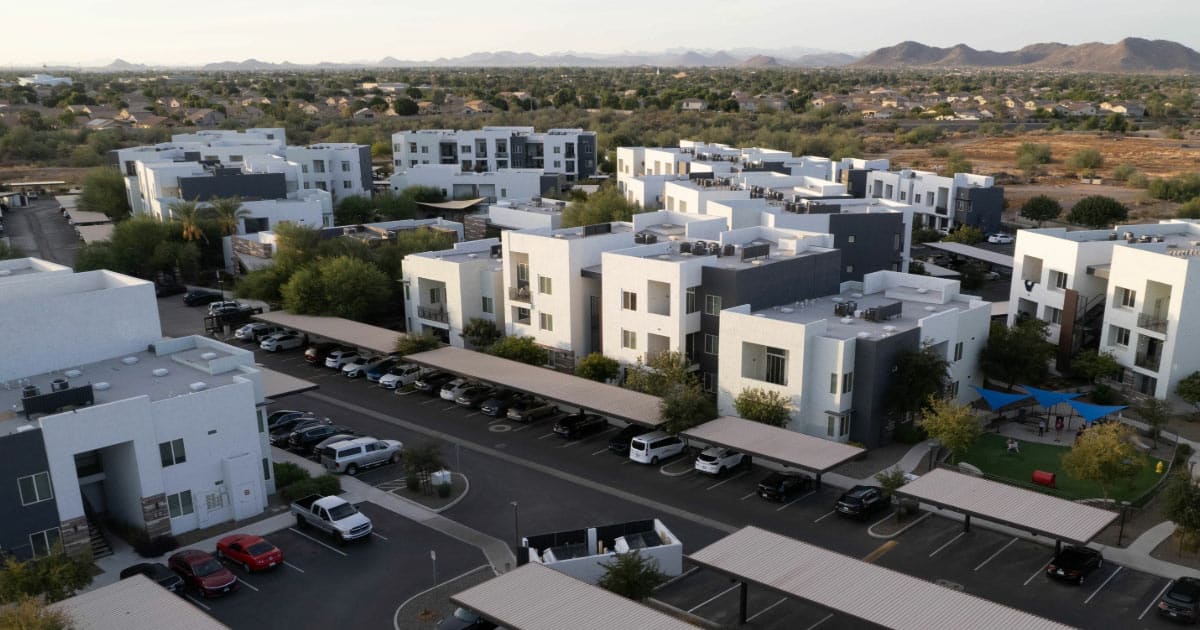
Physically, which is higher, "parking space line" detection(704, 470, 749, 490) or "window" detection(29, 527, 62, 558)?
"window" detection(29, 527, 62, 558)

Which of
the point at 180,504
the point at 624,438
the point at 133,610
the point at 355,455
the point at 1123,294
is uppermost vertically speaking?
the point at 1123,294

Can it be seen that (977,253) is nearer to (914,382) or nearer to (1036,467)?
(1036,467)

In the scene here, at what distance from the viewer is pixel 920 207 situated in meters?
94.5

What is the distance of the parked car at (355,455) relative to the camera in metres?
37.8

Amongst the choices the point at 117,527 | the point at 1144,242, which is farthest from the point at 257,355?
the point at 1144,242

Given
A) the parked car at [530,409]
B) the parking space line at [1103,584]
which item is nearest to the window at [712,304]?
the parked car at [530,409]

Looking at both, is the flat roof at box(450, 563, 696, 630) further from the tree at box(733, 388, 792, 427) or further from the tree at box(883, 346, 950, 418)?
the tree at box(883, 346, 950, 418)

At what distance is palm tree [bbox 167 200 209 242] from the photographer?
239 feet

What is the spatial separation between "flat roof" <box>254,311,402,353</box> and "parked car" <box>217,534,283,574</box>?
1861 cm

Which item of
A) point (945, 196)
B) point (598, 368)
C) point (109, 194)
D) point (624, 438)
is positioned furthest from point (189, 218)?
point (945, 196)

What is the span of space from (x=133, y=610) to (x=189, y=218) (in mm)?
55411

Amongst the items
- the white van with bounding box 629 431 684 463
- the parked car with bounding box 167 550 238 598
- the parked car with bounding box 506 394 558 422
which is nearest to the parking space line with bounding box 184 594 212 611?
the parked car with bounding box 167 550 238 598

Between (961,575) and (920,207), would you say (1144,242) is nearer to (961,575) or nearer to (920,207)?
(961,575)

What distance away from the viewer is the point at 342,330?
5197 centimetres
